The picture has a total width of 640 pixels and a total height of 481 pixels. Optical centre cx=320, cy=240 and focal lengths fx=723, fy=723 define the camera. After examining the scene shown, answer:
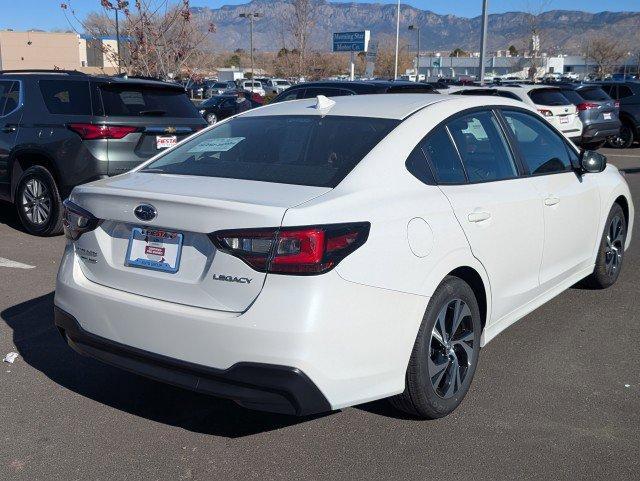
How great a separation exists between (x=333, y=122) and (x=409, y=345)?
4.62 feet

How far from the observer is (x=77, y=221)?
3.64 metres

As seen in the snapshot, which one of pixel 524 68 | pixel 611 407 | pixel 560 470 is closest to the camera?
pixel 560 470

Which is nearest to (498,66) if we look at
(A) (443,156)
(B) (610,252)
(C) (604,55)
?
(C) (604,55)

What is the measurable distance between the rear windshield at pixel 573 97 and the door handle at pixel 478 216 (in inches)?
534

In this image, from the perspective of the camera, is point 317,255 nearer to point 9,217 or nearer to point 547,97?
point 9,217

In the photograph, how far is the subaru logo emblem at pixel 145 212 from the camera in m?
3.28

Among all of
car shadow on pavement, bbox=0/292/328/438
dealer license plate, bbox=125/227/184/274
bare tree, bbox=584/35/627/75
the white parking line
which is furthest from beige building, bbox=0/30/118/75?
dealer license plate, bbox=125/227/184/274

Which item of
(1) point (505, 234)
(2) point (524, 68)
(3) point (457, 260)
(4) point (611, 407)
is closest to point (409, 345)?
(3) point (457, 260)

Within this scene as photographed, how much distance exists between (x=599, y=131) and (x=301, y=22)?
28.1m

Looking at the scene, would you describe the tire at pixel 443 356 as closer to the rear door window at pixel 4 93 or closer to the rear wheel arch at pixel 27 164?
the rear wheel arch at pixel 27 164

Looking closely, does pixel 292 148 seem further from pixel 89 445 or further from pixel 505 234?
pixel 89 445

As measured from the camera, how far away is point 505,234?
13.4 feet

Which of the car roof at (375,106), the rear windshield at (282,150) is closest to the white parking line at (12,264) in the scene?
the rear windshield at (282,150)

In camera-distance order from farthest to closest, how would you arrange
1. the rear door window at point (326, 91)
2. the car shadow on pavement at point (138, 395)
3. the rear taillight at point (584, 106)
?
the rear taillight at point (584, 106), the rear door window at point (326, 91), the car shadow on pavement at point (138, 395)
